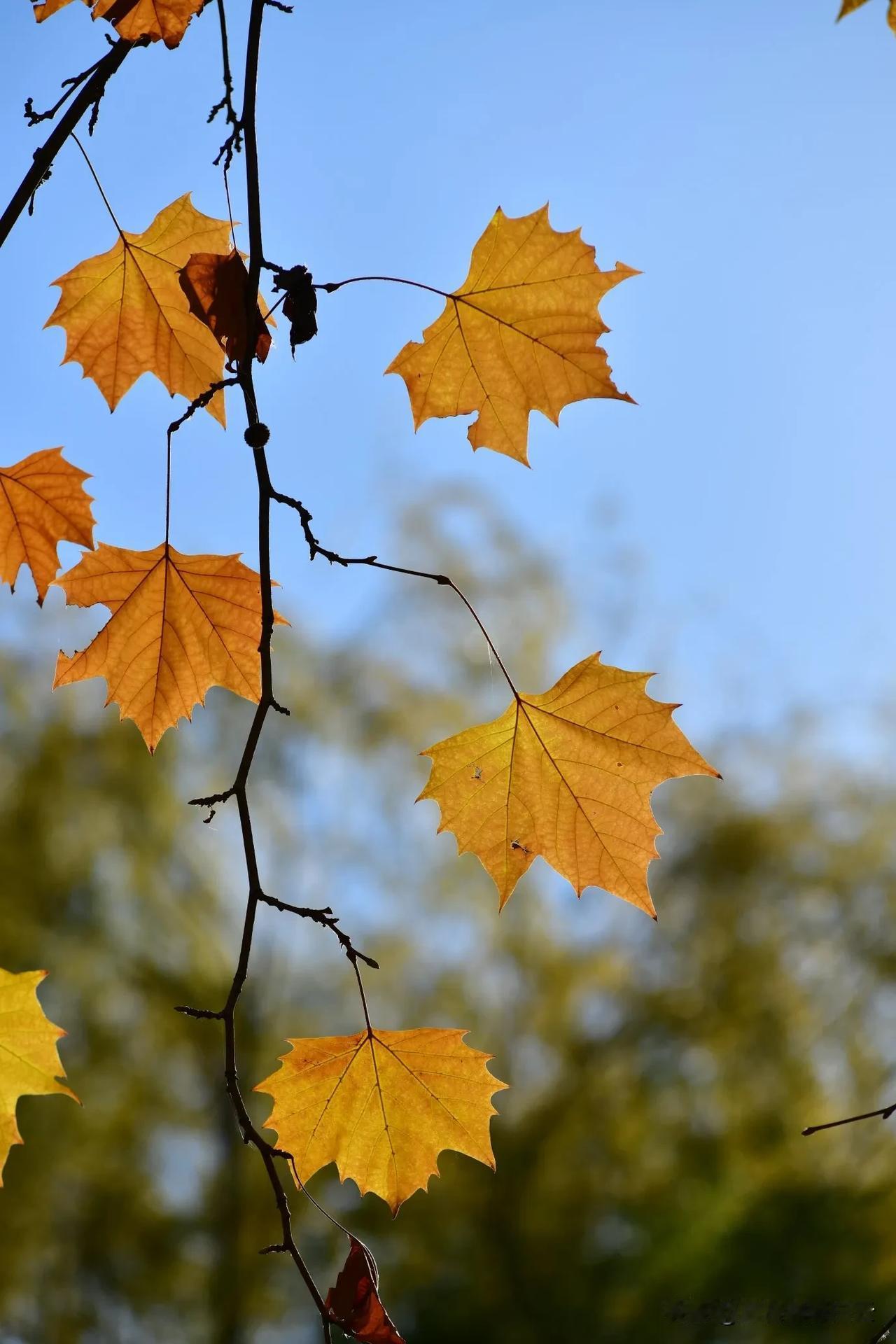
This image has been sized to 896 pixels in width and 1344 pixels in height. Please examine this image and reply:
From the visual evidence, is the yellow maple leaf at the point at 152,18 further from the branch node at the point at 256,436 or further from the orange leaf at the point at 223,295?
the branch node at the point at 256,436

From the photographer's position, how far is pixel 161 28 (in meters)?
0.96

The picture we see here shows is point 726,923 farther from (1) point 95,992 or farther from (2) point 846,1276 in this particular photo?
(1) point 95,992

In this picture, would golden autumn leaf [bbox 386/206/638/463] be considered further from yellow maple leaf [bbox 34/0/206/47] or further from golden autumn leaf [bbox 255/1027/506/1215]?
golden autumn leaf [bbox 255/1027/506/1215]

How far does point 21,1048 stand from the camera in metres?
1.08

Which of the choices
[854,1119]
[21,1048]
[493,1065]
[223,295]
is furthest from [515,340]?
[493,1065]

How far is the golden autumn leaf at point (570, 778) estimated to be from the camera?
111 cm

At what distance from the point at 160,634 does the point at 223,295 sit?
1.46 ft

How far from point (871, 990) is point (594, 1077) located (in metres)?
2.46

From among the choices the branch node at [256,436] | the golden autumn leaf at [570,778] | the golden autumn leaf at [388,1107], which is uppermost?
the branch node at [256,436]

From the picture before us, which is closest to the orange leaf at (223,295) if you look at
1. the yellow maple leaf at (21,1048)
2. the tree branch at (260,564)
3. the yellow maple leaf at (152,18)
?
the tree branch at (260,564)

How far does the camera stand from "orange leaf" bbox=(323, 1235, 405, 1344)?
2.79 ft

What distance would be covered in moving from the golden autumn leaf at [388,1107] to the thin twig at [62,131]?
0.88 m

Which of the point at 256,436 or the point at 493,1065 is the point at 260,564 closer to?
the point at 256,436

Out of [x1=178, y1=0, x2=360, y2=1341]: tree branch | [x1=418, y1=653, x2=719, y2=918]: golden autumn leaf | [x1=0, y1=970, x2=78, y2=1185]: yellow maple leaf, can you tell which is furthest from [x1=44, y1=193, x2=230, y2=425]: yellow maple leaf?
[x1=0, y1=970, x2=78, y2=1185]: yellow maple leaf
